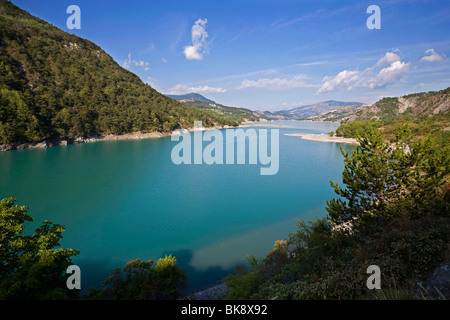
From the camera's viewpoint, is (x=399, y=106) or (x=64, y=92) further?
(x=399, y=106)

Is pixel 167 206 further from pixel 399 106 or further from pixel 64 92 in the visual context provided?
pixel 399 106

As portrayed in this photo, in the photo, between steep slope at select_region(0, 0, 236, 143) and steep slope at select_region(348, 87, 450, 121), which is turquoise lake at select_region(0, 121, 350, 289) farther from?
steep slope at select_region(348, 87, 450, 121)

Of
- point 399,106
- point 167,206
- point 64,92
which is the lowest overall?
point 167,206

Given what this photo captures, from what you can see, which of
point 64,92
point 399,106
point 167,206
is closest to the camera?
point 167,206

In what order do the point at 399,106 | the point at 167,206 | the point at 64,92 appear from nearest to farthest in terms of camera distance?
1. the point at 167,206
2. the point at 64,92
3. the point at 399,106

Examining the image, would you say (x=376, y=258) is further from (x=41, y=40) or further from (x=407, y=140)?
(x=41, y=40)

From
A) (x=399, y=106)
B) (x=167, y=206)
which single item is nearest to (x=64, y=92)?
(x=167, y=206)

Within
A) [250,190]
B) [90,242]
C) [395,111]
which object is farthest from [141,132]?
[395,111]
